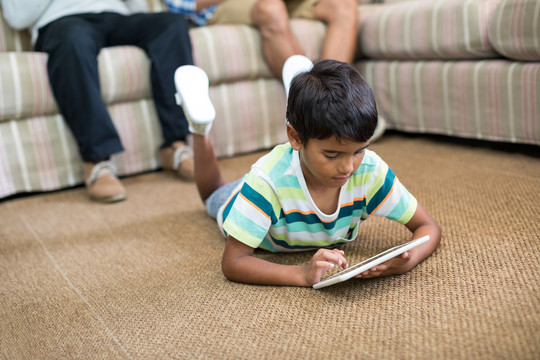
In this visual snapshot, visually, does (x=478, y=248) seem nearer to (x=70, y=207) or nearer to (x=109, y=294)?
(x=109, y=294)

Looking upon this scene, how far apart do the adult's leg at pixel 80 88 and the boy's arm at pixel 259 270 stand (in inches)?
30.2

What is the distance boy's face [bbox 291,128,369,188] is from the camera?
72cm

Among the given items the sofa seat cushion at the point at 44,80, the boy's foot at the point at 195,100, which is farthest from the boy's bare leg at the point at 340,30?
the boy's foot at the point at 195,100

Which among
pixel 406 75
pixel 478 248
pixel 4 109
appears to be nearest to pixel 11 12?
pixel 4 109

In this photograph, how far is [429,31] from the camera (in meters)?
1.57

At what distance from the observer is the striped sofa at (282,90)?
1.38m

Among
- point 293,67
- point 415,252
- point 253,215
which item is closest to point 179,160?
point 293,67

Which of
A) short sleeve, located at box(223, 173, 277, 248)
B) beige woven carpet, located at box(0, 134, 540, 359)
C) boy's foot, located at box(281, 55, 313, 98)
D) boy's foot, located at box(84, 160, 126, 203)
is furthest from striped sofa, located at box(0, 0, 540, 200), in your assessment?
short sleeve, located at box(223, 173, 277, 248)

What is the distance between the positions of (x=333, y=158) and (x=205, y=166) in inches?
17.6

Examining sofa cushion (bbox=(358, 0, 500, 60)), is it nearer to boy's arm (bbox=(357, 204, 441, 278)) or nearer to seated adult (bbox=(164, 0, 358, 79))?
seated adult (bbox=(164, 0, 358, 79))

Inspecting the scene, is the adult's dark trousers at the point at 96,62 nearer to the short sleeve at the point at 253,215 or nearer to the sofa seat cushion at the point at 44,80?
the sofa seat cushion at the point at 44,80

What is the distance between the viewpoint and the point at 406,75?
171 centimetres

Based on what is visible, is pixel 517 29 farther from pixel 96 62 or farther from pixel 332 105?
pixel 96 62

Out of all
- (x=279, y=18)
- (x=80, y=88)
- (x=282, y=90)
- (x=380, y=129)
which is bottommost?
(x=380, y=129)
